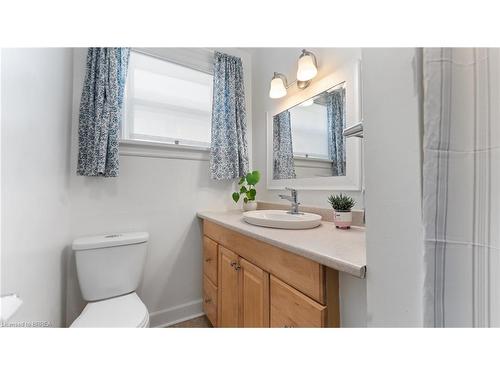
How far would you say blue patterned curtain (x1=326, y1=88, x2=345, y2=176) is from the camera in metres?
1.17

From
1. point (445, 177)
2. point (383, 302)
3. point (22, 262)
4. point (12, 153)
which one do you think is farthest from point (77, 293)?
point (445, 177)

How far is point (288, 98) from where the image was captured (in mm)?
1553

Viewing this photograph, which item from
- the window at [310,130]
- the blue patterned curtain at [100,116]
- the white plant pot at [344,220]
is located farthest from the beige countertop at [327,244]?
the blue patterned curtain at [100,116]

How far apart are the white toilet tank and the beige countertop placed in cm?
72

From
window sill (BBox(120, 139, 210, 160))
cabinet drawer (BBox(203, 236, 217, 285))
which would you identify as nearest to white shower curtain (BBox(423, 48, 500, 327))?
cabinet drawer (BBox(203, 236, 217, 285))

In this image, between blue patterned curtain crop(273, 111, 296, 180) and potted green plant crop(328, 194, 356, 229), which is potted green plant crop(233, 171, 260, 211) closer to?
blue patterned curtain crop(273, 111, 296, 180)

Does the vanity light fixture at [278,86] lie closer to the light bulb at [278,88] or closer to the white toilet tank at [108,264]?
the light bulb at [278,88]

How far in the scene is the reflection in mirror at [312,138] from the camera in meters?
1.20
